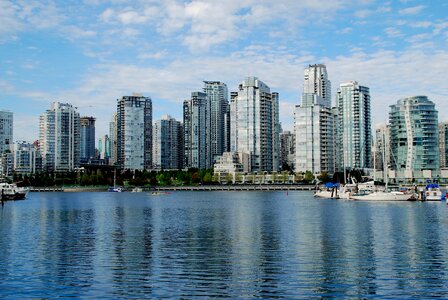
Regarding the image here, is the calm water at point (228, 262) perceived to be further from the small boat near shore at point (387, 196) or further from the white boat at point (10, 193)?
the white boat at point (10, 193)

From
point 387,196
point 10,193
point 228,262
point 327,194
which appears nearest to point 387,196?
point 387,196

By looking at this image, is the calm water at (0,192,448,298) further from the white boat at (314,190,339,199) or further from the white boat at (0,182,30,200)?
the white boat at (0,182,30,200)

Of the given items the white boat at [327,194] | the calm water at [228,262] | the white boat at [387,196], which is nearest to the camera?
the calm water at [228,262]

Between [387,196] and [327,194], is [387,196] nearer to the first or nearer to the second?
[387,196]

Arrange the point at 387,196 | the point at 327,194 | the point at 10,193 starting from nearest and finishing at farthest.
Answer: the point at 387,196, the point at 10,193, the point at 327,194

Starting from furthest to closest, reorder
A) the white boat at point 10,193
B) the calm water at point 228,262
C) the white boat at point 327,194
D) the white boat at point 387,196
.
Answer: the white boat at point 327,194, the white boat at point 10,193, the white boat at point 387,196, the calm water at point 228,262

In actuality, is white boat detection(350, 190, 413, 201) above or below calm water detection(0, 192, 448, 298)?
above

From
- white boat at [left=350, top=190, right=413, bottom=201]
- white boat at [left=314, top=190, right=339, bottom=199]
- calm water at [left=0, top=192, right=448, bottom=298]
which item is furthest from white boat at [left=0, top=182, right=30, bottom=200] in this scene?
white boat at [left=350, top=190, right=413, bottom=201]

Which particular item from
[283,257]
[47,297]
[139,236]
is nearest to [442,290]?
[283,257]

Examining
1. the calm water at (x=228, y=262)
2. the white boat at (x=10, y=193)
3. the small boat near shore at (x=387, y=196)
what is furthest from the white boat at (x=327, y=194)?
the calm water at (x=228, y=262)

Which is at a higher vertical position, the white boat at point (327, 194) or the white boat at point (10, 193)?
the white boat at point (10, 193)

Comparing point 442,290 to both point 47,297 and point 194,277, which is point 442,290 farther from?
point 47,297

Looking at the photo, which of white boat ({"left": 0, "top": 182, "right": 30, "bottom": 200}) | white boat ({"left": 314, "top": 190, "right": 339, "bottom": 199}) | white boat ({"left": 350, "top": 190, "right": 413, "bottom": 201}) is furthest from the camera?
white boat ({"left": 314, "top": 190, "right": 339, "bottom": 199})

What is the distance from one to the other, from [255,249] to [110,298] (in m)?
21.0
